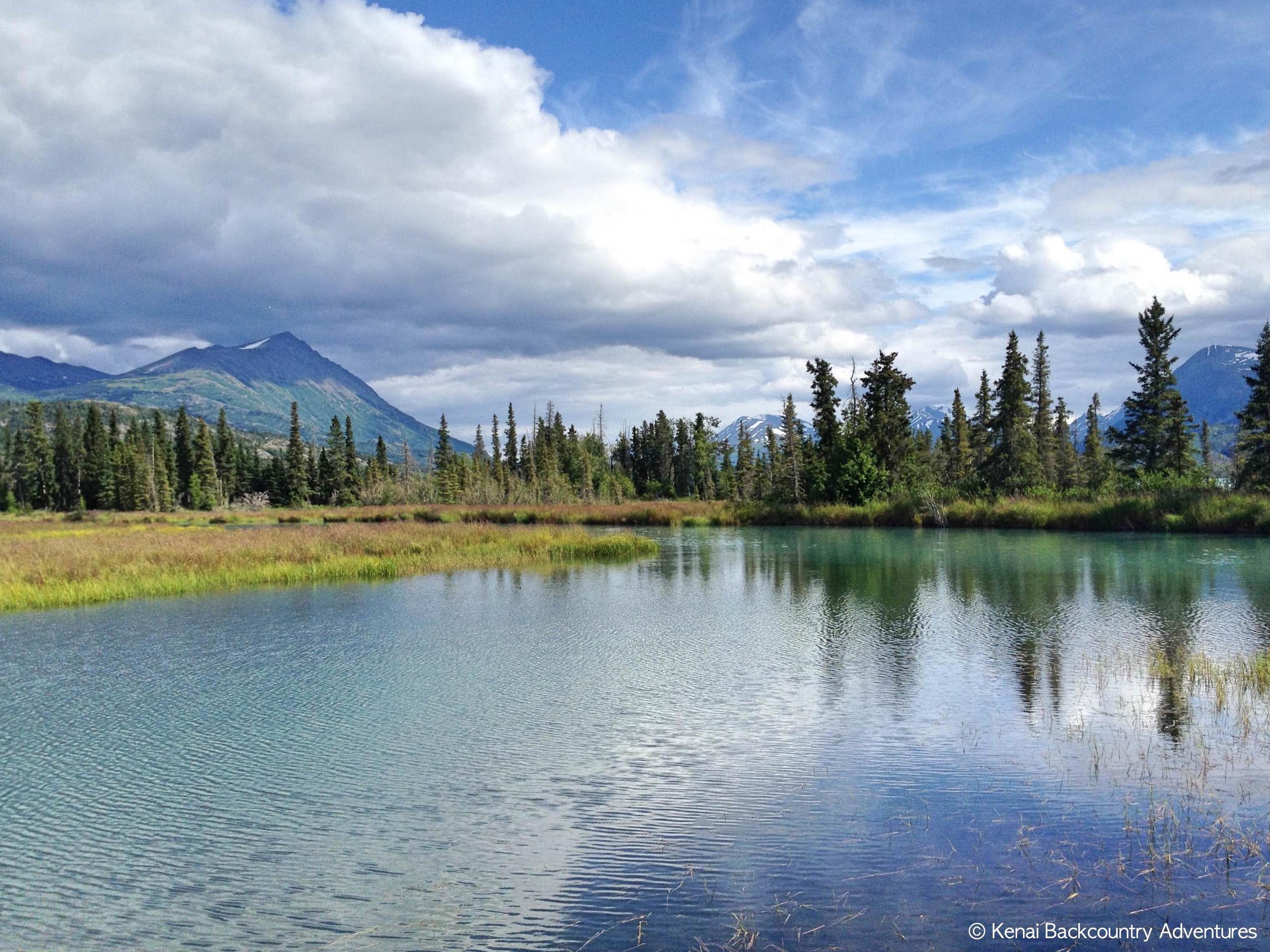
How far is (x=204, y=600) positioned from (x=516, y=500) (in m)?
67.6

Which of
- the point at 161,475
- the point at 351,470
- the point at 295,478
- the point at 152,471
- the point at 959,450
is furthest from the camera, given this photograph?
the point at 351,470

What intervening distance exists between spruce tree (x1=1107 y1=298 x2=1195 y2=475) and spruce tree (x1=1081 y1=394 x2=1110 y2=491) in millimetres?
3611

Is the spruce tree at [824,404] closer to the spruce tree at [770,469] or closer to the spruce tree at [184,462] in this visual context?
the spruce tree at [770,469]

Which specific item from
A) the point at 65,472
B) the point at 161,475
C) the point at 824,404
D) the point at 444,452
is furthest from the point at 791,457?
the point at 65,472

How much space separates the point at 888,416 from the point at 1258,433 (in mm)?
30549

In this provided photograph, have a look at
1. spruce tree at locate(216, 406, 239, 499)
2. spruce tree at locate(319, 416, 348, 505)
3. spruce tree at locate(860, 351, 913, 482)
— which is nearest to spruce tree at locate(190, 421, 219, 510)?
spruce tree at locate(319, 416, 348, 505)

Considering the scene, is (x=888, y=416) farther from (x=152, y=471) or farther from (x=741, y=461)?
(x=152, y=471)

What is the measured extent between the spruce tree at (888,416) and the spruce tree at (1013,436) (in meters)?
8.03

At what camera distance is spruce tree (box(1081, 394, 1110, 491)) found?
72650mm

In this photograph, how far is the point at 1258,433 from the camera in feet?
164

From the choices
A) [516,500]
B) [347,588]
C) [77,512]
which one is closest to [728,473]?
[516,500]

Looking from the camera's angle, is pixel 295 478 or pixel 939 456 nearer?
pixel 939 456

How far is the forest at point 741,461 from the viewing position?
62.4 meters

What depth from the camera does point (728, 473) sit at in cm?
11625
